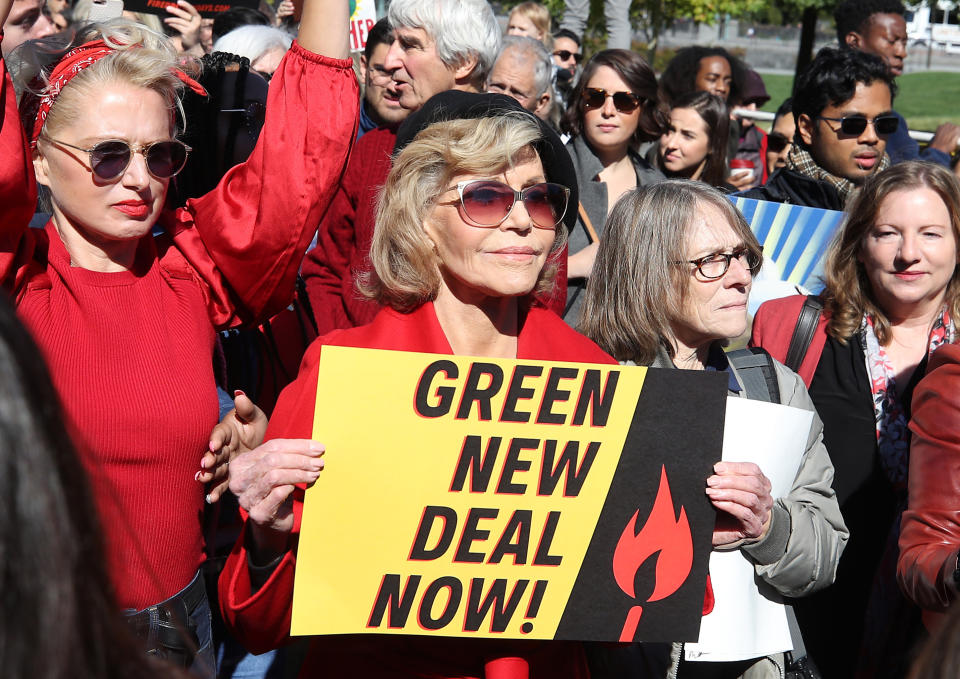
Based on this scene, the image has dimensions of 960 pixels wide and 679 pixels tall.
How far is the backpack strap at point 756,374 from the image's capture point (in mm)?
2814

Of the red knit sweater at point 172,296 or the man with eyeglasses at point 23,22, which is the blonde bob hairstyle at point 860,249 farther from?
the man with eyeglasses at point 23,22

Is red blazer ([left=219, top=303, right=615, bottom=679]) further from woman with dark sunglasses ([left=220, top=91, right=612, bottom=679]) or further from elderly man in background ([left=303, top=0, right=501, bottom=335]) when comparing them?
elderly man in background ([left=303, top=0, right=501, bottom=335])

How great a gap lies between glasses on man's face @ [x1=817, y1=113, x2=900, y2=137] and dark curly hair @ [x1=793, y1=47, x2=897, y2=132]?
0.33ft

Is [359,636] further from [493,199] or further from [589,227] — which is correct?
[589,227]

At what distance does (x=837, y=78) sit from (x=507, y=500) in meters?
3.56

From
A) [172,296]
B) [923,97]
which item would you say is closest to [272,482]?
[172,296]

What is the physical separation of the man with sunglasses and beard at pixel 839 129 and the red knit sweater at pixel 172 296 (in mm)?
A: 2813

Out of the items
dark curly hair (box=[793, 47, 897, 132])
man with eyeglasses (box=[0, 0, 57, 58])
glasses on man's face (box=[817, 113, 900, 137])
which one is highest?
man with eyeglasses (box=[0, 0, 57, 58])

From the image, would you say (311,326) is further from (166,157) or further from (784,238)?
(784,238)

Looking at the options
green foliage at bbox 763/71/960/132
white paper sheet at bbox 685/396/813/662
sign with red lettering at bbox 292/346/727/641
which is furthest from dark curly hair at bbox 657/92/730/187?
green foliage at bbox 763/71/960/132

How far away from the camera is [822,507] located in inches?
104

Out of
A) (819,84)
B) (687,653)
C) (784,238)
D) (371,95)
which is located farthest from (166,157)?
(819,84)

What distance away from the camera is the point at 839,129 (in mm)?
4734

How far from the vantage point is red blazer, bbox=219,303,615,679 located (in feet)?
6.78
